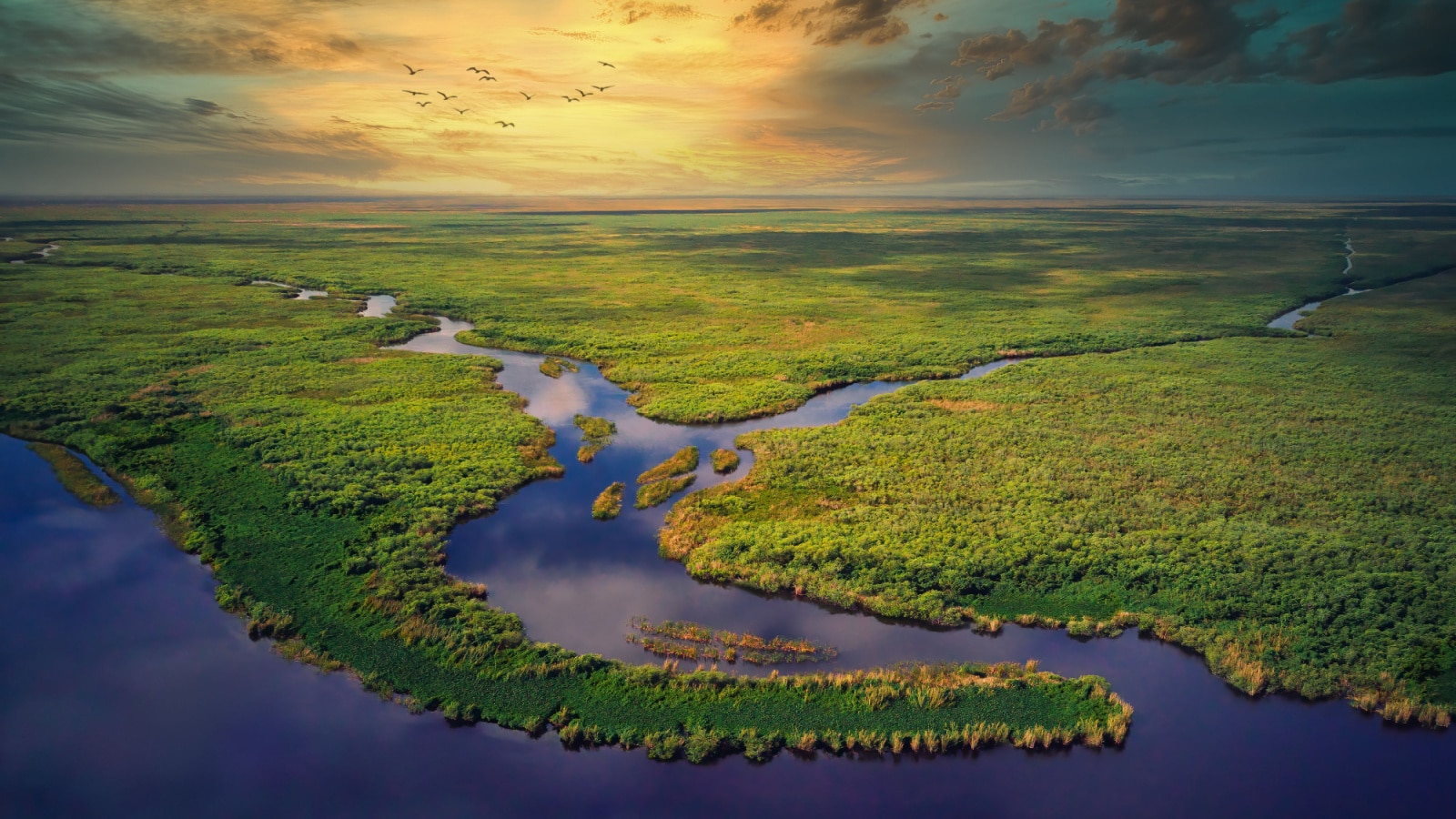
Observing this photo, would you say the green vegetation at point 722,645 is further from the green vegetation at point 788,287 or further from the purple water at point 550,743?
the green vegetation at point 788,287

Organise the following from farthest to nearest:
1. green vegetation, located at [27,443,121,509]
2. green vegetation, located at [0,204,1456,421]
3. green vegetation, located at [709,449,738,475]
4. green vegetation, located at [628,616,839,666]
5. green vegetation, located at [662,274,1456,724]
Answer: green vegetation, located at [0,204,1456,421]
green vegetation, located at [709,449,738,475]
green vegetation, located at [27,443,121,509]
green vegetation, located at [662,274,1456,724]
green vegetation, located at [628,616,839,666]

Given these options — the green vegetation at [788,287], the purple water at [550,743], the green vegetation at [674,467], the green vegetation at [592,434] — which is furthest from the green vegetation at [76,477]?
the green vegetation at [788,287]

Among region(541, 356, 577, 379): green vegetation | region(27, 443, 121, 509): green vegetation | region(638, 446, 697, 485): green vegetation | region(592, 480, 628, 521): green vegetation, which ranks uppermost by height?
region(638, 446, 697, 485): green vegetation

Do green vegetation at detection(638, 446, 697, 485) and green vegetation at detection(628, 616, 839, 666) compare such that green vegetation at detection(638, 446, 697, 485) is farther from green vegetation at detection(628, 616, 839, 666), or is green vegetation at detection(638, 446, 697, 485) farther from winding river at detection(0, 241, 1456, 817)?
green vegetation at detection(628, 616, 839, 666)

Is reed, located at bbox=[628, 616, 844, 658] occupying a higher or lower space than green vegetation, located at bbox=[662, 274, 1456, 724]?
lower

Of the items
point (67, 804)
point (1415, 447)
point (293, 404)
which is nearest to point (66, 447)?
point (293, 404)

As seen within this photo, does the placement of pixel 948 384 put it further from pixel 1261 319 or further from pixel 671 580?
pixel 1261 319

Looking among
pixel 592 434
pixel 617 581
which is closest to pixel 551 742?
pixel 617 581

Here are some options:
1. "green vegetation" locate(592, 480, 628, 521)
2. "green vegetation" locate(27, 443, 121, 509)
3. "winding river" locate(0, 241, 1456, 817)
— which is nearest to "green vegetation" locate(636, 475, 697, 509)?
"green vegetation" locate(592, 480, 628, 521)
